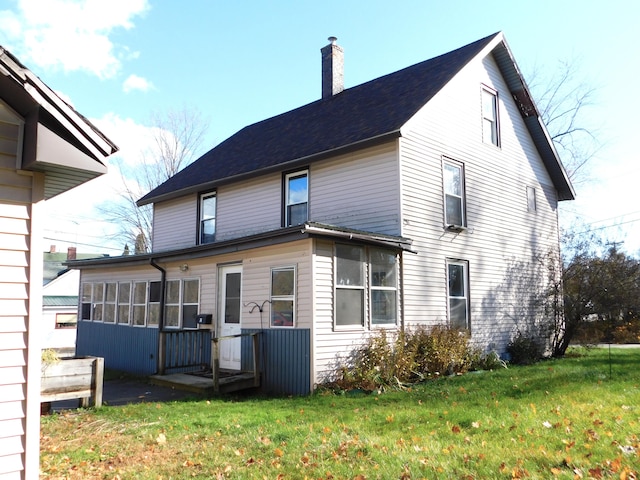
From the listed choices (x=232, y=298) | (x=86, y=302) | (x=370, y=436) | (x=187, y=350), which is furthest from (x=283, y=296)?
(x=86, y=302)

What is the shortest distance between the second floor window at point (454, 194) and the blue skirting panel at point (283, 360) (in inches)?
227

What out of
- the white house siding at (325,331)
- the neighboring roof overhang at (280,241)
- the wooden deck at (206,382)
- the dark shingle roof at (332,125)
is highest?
the dark shingle roof at (332,125)

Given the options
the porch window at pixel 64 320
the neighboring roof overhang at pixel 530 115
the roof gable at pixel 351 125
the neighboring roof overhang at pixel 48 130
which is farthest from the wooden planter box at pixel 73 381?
the porch window at pixel 64 320

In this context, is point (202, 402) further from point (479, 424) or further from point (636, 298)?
point (636, 298)

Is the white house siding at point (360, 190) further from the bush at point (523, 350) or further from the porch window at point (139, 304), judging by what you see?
the bush at point (523, 350)

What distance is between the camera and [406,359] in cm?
1101

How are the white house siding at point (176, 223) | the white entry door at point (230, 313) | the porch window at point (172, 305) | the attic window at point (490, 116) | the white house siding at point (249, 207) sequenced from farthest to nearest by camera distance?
the white house siding at point (176, 223), the attic window at point (490, 116), the white house siding at point (249, 207), the porch window at point (172, 305), the white entry door at point (230, 313)

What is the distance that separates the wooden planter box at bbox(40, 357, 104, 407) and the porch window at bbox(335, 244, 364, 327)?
458cm

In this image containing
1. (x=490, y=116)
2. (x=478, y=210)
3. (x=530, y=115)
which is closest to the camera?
(x=478, y=210)

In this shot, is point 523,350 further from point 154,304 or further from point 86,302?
point 86,302

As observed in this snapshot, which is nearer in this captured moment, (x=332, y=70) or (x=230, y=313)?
(x=230, y=313)

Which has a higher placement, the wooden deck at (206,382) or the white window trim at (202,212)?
the white window trim at (202,212)

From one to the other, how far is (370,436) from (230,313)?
6.68 meters

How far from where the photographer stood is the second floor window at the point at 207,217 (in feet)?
55.6
